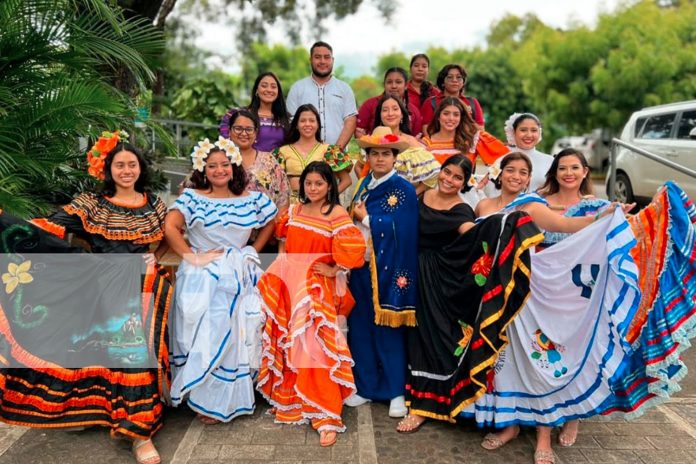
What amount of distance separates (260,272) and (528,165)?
1.80 metres

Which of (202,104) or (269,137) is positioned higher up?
(202,104)

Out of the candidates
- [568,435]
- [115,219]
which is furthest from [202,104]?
[568,435]

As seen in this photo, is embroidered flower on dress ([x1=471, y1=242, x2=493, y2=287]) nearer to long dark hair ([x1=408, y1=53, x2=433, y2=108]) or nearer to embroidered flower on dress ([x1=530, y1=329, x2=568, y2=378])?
embroidered flower on dress ([x1=530, y1=329, x2=568, y2=378])

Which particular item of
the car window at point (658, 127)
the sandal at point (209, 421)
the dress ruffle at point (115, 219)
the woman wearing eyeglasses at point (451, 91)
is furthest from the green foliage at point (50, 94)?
the car window at point (658, 127)

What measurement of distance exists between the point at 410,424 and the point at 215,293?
1415 mm

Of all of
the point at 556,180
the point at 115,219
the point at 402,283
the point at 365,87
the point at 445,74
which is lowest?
the point at 402,283

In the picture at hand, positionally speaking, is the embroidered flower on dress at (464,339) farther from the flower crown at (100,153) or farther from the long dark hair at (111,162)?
the flower crown at (100,153)

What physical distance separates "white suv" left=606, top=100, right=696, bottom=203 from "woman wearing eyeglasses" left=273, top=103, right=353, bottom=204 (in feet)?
15.4

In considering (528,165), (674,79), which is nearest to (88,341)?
(528,165)

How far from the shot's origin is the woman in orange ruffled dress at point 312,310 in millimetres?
3469

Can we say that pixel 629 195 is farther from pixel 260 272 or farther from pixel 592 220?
pixel 260 272

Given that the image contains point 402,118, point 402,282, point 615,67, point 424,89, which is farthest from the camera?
point 615,67

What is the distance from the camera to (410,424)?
3.44 meters

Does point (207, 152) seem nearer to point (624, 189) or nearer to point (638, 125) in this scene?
point (638, 125)
